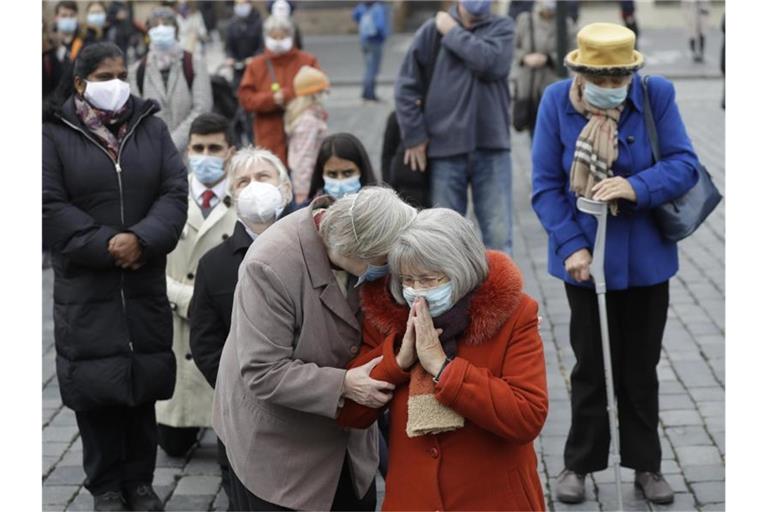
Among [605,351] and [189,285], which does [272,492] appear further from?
[189,285]

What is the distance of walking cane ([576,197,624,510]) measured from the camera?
207 inches

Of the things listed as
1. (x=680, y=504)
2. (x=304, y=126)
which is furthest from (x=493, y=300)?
(x=304, y=126)

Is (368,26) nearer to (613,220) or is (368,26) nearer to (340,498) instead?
(613,220)

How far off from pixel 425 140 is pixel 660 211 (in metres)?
2.79

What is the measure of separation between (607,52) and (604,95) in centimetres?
17

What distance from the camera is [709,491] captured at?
19.0ft

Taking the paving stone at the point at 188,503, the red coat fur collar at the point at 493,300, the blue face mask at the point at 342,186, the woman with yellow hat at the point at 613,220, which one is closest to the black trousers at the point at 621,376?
the woman with yellow hat at the point at 613,220

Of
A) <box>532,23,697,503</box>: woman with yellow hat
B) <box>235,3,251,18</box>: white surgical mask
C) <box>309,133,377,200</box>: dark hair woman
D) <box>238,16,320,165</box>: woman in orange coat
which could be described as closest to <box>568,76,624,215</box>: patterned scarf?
<box>532,23,697,503</box>: woman with yellow hat

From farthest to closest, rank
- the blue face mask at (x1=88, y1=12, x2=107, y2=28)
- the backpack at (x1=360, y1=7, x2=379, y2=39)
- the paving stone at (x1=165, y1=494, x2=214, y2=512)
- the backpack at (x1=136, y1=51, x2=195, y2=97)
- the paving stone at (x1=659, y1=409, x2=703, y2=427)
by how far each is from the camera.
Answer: the backpack at (x1=360, y1=7, x2=379, y2=39), the blue face mask at (x1=88, y1=12, x2=107, y2=28), the backpack at (x1=136, y1=51, x2=195, y2=97), the paving stone at (x1=659, y1=409, x2=703, y2=427), the paving stone at (x1=165, y1=494, x2=214, y2=512)

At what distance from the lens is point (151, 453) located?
229 inches

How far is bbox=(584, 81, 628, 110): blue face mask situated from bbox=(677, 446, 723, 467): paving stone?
1847mm

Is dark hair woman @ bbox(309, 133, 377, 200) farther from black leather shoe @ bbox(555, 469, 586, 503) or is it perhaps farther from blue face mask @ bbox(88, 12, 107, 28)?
blue face mask @ bbox(88, 12, 107, 28)

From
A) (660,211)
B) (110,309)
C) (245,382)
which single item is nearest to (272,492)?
(245,382)

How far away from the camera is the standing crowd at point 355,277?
376 cm
